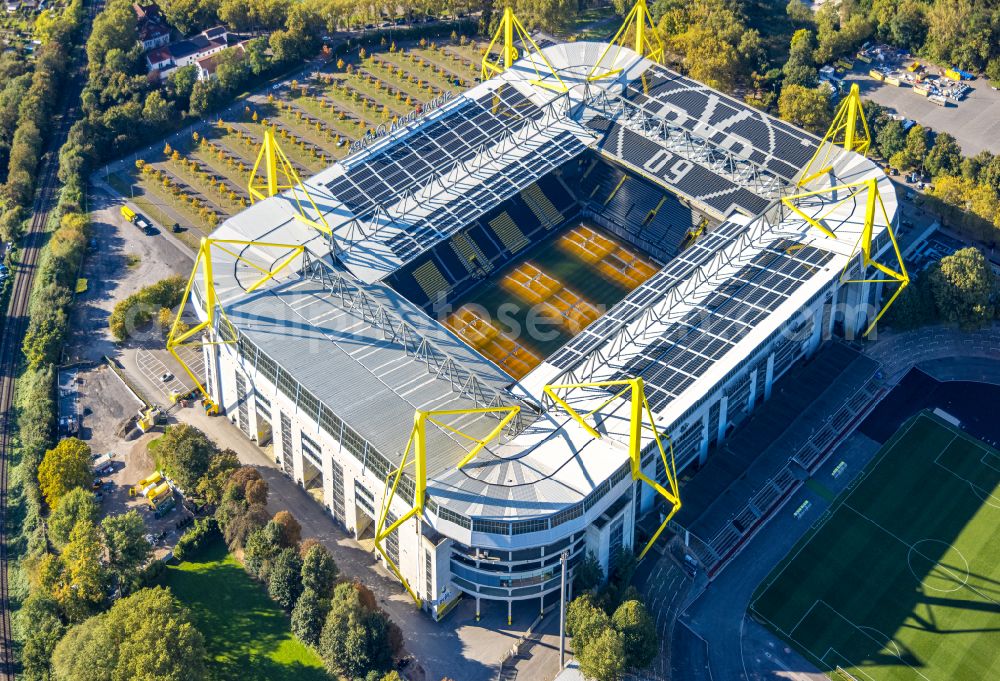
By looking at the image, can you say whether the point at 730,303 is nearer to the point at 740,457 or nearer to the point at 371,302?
the point at 740,457

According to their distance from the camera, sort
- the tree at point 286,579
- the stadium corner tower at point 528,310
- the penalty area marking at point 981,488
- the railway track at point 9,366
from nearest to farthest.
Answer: the stadium corner tower at point 528,310, the tree at point 286,579, the railway track at point 9,366, the penalty area marking at point 981,488

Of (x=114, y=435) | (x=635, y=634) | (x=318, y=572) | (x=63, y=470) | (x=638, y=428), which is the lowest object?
(x=114, y=435)

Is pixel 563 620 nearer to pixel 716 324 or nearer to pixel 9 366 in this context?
pixel 716 324

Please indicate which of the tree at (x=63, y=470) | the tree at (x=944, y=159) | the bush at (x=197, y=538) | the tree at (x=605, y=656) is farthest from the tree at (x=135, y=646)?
the tree at (x=944, y=159)

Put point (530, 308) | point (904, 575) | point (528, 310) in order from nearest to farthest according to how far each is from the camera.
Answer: point (904, 575) < point (528, 310) < point (530, 308)

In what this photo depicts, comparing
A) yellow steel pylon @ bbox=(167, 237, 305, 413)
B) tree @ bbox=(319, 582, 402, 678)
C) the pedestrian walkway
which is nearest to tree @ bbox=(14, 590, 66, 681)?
tree @ bbox=(319, 582, 402, 678)

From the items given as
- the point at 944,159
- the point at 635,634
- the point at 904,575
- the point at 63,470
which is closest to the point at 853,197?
the point at 944,159

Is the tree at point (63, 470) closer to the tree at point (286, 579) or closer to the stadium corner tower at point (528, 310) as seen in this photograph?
the stadium corner tower at point (528, 310)
